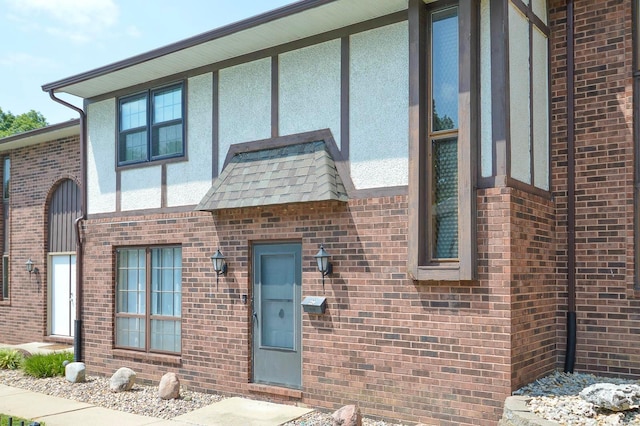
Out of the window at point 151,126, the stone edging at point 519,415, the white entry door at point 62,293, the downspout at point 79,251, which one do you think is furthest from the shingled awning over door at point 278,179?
the white entry door at point 62,293

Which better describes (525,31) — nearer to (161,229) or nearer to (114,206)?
(161,229)

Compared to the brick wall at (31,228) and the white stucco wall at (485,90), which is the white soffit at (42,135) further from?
the white stucco wall at (485,90)

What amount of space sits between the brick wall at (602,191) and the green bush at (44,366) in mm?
7908

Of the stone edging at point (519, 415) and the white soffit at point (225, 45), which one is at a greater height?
the white soffit at point (225, 45)

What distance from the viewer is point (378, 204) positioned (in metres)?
7.64

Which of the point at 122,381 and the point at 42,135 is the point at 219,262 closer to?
the point at 122,381

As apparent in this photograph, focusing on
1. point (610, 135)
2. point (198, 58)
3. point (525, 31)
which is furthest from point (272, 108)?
point (610, 135)

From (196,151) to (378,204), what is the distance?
3451mm

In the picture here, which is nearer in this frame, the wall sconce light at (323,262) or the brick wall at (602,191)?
the brick wall at (602,191)

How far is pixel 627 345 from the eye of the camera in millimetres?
7312

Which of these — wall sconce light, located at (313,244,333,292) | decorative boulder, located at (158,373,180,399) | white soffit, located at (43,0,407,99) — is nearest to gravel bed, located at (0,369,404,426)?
decorative boulder, located at (158,373,180,399)

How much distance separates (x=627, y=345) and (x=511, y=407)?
2.06 m

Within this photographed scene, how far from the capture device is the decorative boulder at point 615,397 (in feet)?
18.7

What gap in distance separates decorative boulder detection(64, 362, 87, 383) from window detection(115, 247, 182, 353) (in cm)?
69
